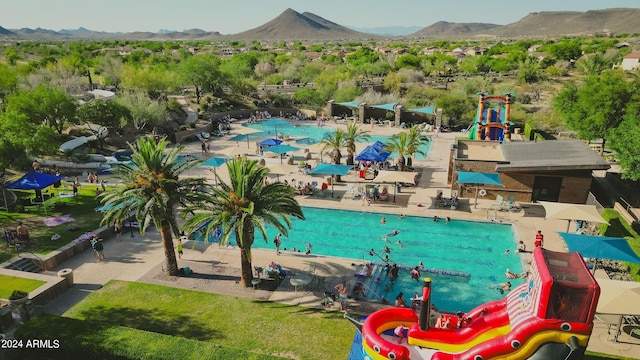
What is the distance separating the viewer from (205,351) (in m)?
12.6

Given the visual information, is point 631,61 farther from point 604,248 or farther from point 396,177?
point 604,248

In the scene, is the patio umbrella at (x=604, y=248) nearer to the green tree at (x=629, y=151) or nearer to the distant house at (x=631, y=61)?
the green tree at (x=629, y=151)

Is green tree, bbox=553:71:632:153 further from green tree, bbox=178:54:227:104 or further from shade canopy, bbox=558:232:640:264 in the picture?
green tree, bbox=178:54:227:104

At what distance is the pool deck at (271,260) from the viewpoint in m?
16.7

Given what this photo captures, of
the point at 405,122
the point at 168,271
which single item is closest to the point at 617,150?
the point at 405,122

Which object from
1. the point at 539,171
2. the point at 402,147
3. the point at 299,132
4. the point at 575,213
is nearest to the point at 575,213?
the point at 575,213

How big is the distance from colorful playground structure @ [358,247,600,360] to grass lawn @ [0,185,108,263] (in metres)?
17.0

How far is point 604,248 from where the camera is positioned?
16875 millimetres

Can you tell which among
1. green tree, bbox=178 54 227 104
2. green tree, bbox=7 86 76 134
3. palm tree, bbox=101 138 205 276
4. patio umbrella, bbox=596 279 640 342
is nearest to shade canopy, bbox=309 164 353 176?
palm tree, bbox=101 138 205 276

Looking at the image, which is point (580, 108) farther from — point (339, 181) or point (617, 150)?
point (339, 181)

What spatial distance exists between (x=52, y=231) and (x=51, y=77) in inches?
1371

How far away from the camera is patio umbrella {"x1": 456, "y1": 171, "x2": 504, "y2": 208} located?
83.1 feet

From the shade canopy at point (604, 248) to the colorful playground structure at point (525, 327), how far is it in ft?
27.3

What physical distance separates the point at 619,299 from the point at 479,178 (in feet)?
42.6
